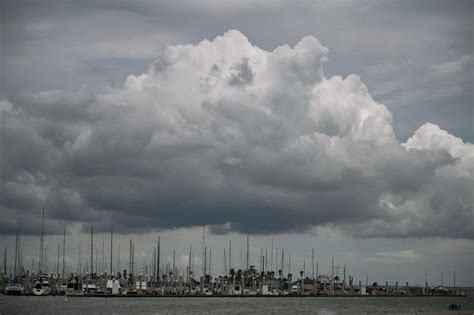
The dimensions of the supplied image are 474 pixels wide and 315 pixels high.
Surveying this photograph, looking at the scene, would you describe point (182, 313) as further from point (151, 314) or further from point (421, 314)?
point (421, 314)

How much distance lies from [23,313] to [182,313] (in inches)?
1277

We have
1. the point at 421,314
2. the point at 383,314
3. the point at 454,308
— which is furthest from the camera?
the point at 454,308

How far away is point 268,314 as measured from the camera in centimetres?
17662

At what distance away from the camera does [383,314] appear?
13962 centimetres

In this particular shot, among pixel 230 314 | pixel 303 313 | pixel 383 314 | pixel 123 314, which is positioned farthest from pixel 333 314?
pixel 123 314

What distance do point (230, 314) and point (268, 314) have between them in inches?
389

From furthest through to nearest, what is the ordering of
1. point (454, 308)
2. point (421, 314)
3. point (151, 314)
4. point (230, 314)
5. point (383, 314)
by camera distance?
point (230, 314) < point (151, 314) < point (454, 308) < point (383, 314) < point (421, 314)

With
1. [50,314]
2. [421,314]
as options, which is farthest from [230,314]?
[421,314]

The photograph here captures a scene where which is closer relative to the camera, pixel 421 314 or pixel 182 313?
pixel 421 314

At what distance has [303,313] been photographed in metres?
179

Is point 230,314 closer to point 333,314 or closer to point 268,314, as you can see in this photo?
point 268,314

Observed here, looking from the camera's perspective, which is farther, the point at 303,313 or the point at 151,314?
the point at 303,313

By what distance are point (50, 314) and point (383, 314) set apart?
66372 millimetres

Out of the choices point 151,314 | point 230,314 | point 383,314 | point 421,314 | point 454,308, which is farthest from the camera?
point 230,314
